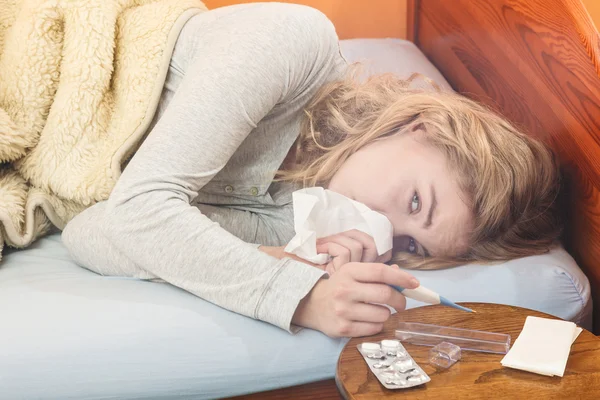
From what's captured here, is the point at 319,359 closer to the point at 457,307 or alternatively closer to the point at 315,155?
the point at 457,307

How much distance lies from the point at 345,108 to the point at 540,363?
19.7 inches

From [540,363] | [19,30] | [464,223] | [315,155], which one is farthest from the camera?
[19,30]

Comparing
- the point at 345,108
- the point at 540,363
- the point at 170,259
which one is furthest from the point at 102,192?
the point at 540,363

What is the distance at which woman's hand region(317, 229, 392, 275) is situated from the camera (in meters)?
0.92

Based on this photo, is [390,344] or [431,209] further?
[431,209]

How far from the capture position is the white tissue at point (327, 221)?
0.94 m

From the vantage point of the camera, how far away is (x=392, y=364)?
2.43 feet

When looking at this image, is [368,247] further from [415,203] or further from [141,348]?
[141,348]

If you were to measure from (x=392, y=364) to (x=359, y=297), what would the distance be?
0.31ft

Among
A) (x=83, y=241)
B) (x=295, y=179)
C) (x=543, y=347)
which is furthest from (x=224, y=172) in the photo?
(x=543, y=347)

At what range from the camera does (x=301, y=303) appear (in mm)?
833

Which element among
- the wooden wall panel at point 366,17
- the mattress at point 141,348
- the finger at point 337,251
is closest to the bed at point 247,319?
the mattress at point 141,348

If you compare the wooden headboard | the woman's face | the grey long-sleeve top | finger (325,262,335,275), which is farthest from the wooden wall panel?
finger (325,262,335,275)

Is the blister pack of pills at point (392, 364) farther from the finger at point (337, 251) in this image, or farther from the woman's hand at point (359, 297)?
the finger at point (337, 251)
